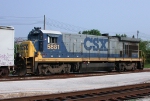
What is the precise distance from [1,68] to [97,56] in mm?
9657

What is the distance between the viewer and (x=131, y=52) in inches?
1062

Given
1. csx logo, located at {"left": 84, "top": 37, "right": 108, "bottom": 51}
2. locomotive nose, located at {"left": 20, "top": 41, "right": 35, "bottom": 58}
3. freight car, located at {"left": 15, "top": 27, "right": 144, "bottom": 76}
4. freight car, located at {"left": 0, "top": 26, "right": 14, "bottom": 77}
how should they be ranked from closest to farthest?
freight car, located at {"left": 0, "top": 26, "right": 14, "bottom": 77}, locomotive nose, located at {"left": 20, "top": 41, "right": 35, "bottom": 58}, freight car, located at {"left": 15, "top": 27, "right": 144, "bottom": 76}, csx logo, located at {"left": 84, "top": 37, "right": 108, "bottom": 51}

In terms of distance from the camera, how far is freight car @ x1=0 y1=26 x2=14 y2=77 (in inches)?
645

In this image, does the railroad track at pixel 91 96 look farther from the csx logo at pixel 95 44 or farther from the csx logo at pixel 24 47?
the csx logo at pixel 95 44

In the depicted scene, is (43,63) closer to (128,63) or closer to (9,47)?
(9,47)

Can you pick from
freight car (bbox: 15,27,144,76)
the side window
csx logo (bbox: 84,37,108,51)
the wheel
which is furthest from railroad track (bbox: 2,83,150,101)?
csx logo (bbox: 84,37,108,51)

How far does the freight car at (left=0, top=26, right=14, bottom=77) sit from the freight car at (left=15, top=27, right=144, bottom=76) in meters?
1.76

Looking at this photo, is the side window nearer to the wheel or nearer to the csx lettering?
the csx lettering

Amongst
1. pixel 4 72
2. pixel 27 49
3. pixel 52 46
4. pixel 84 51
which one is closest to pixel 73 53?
pixel 84 51

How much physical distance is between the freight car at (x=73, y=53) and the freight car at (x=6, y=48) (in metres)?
1.76

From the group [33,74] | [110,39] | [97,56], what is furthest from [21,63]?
[110,39]

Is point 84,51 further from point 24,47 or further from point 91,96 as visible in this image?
point 91,96

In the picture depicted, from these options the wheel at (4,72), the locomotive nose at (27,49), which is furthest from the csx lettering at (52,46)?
the wheel at (4,72)

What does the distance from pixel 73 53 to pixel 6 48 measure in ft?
21.7
